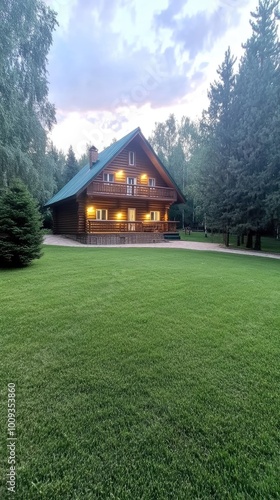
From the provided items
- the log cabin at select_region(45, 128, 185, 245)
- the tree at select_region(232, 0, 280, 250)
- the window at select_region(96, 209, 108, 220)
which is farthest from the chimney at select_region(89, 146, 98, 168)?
the tree at select_region(232, 0, 280, 250)

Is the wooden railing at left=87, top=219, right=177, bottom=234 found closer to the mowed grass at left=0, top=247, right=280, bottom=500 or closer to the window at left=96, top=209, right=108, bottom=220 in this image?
the window at left=96, top=209, right=108, bottom=220

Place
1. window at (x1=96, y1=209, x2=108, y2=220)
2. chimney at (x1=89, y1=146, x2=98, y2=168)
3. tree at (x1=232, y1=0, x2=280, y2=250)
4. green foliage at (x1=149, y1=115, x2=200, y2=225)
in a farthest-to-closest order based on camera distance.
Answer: green foliage at (x1=149, y1=115, x2=200, y2=225) < chimney at (x1=89, y1=146, x2=98, y2=168) < window at (x1=96, y1=209, x2=108, y2=220) < tree at (x1=232, y1=0, x2=280, y2=250)

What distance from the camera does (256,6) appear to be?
16.5m

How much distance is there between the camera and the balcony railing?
58.9 ft

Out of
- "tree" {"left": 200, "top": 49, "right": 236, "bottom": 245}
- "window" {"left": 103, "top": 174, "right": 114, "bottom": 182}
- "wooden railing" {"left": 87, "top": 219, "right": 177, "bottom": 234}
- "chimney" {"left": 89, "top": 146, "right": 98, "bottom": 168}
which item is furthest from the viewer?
"chimney" {"left": 89, "top": 146, "right": 98, "bottom": 168}

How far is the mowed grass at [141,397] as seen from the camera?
158 cm

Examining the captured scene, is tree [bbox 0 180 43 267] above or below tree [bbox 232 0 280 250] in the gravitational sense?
below

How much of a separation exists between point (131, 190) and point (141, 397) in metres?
18.9

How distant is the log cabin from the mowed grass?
13.7 metres

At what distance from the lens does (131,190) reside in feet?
65.7

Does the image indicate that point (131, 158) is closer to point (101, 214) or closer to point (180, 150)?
point (101, 214)

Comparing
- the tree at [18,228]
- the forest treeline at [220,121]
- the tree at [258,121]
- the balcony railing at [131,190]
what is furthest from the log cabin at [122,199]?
the tree at [18,228]

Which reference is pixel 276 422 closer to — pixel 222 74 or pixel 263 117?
pixel 263 117

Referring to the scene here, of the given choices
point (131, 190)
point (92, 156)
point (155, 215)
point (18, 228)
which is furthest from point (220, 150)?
point (18, 228)
